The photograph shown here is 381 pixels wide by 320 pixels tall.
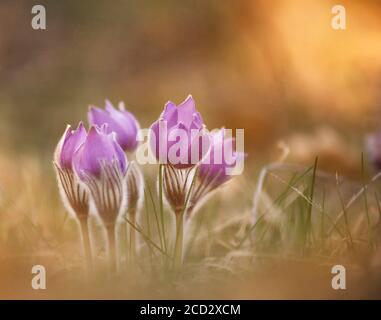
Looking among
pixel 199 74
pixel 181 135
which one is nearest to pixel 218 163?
pixel 181 135

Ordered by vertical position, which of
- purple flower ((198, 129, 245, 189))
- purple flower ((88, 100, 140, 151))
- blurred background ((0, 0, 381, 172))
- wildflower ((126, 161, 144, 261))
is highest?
blurred background ((0, 0, 381, 172))

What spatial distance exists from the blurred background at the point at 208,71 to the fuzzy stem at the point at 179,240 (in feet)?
0.47

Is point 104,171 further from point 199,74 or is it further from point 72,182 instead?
point 199,74

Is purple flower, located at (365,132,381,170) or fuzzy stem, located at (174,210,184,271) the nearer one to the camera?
fuzzy stem, located at (174,210,184,271)

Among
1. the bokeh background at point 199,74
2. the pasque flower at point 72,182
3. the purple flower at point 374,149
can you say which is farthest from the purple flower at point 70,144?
the purple flower at point 374,149

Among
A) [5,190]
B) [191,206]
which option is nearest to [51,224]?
[5,190]

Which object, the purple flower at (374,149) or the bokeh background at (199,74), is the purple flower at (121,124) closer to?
the bokeh background at (199,74)

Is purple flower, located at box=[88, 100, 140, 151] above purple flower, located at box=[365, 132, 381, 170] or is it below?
above

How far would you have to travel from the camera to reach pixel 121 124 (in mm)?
865

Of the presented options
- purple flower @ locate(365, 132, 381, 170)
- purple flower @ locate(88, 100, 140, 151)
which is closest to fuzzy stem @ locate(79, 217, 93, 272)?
purple flower @ locate(88, 100, 140, 151)

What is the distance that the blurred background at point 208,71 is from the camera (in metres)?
0.96

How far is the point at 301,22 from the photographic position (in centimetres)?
98

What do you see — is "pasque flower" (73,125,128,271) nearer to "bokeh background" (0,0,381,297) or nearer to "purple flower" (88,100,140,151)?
"purple flower" (88,100,140,151)

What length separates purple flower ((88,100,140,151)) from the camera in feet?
2.84
